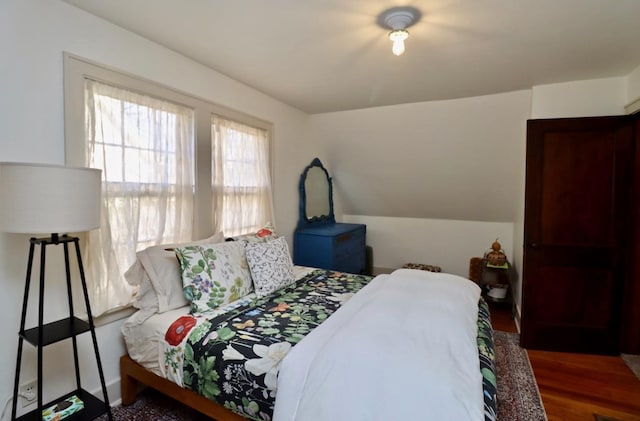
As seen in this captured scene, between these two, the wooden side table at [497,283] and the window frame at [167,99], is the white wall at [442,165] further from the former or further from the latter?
the window frame at [167,99]

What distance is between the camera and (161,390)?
6.22ft

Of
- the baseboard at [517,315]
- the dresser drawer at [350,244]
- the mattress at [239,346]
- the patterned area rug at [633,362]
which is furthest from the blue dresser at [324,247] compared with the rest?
the patterned area rug at [633,362]

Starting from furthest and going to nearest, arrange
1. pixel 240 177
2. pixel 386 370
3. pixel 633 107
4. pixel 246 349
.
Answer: pixel 240 177, pixel 633 107, pixel 246 349, pixel 386 370

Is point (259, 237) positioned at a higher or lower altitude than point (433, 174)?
lower

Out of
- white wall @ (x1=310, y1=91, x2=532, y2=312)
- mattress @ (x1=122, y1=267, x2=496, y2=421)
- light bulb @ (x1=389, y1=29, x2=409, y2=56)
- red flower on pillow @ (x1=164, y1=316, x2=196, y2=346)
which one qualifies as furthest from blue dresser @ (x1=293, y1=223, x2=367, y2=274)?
light bulb @ (x1=389, y1=29, x2=409, y2=56)

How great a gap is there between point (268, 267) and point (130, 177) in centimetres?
108

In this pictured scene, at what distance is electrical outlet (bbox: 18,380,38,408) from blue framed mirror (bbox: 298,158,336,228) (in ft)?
8.60

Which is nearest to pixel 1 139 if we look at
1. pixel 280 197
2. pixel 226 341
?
pixel 226 341

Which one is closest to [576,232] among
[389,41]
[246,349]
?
[389,41]

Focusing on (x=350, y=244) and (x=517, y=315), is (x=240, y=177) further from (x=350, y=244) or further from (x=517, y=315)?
(x=517, y=315)

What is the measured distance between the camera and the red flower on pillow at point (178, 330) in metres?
1.76

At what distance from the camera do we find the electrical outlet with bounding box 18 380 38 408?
1.67 m

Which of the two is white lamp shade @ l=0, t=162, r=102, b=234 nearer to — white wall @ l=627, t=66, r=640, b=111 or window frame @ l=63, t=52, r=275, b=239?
window frame @ l=63, t=52, r=275, b=239

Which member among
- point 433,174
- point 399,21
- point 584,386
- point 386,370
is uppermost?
point 399,21
